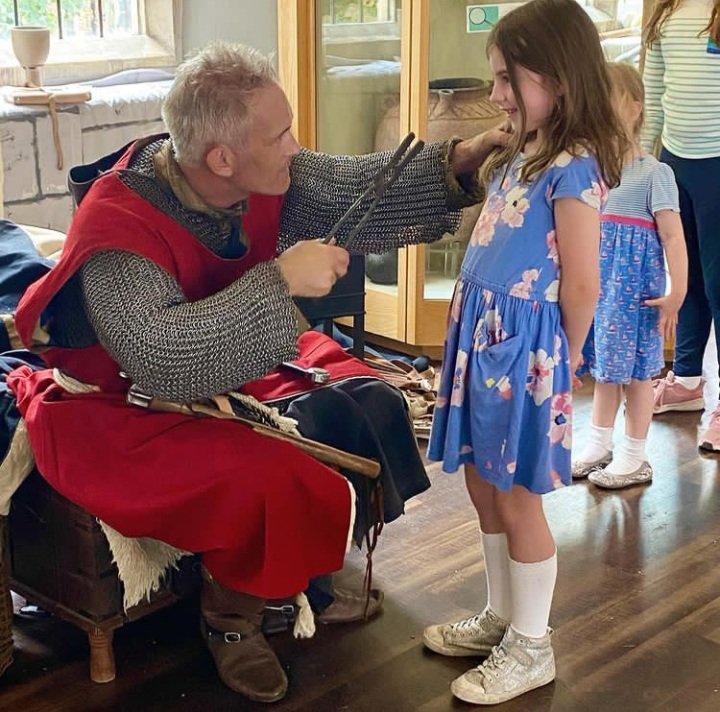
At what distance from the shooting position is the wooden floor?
Answer: 1834 millimetres

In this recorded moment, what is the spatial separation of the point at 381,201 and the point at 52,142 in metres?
1.67

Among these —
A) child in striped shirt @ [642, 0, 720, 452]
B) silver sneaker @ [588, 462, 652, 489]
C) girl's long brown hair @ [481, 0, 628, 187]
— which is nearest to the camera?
girl's long brown hair @ [481, 0, 628, 187]

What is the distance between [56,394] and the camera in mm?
1856

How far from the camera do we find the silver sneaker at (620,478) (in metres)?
2.57

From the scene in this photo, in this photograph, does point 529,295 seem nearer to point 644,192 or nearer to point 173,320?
point 173,320

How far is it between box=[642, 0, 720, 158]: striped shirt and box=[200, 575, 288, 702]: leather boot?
161cm

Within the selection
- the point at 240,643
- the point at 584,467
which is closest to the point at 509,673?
the point at 240,643

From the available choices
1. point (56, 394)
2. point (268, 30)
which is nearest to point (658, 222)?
point (56, 394)

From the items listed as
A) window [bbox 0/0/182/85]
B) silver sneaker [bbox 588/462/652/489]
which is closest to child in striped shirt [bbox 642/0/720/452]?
silver sneaker [bbox 588/462/652/489]

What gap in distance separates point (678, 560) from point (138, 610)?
109 centimetres

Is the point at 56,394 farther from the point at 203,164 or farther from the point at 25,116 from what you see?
the point at 25,116

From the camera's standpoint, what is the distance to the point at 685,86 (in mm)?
2725

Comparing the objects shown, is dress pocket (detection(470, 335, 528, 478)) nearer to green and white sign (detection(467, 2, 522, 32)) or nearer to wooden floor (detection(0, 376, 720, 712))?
wooden floor (detection(0, 376, 720, 712))

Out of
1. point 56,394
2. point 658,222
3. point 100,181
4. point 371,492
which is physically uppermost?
point 100,181
